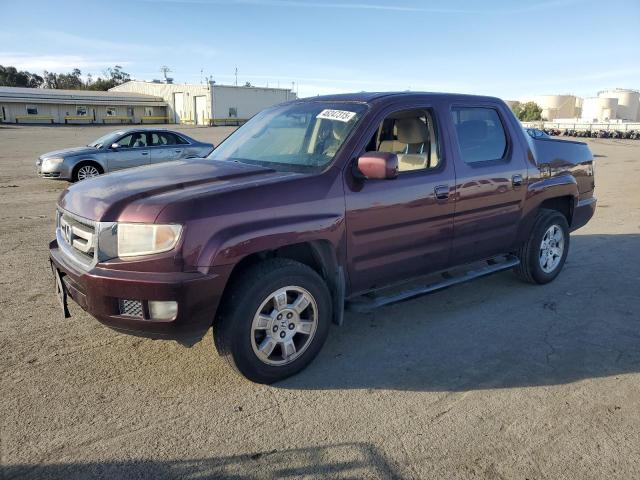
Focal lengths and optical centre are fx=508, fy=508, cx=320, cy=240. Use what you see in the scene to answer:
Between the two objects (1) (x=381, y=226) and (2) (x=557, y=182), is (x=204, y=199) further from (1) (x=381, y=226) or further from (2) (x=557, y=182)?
(2) (x=557, y=182)

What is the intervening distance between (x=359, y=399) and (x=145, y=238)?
5.50 feet

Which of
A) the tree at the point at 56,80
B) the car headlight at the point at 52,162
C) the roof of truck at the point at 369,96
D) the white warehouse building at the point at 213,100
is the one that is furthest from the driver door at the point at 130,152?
the tree at the point at 56,80

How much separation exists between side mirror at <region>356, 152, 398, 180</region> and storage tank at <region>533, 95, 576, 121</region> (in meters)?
134

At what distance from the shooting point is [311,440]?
113 inches

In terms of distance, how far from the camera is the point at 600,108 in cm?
10638

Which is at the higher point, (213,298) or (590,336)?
(213,298)

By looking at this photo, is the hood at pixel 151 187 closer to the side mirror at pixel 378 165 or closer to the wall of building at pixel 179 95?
the side mirror at pixel 378 165

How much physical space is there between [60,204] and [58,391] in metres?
1.31

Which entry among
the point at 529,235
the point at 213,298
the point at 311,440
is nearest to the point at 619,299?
the point at 529,235

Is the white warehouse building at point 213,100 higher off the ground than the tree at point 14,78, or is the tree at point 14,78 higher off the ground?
the tree at point 14,78

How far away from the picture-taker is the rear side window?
4.44 meters

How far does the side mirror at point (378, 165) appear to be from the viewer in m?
3.43

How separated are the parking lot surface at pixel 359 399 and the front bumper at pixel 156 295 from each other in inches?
20.6

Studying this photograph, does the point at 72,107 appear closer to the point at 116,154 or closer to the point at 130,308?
the point at 116,154
